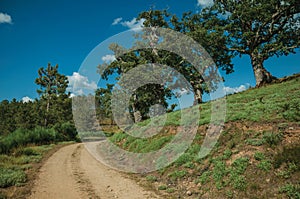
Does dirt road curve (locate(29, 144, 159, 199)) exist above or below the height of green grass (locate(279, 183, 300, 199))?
above

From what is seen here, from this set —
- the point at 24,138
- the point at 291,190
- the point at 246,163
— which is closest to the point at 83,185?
the point at 246,163

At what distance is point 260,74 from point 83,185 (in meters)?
22.0

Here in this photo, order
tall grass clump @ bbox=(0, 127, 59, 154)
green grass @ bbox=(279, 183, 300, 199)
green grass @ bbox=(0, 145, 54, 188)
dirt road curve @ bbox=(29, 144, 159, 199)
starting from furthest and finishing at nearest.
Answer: tall grass clump @ bbox=(0, 127, 59, 154)
green grass @ bbox=(0, 145, 54, 188)
dirt road curve @ bbox=(29, 144, 159, 199)
green grass @ bbox=(279, 183, 300, 199)

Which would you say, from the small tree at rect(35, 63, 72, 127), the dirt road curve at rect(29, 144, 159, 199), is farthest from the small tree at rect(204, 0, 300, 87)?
the small tree at rect(35, 63, 72, 127)

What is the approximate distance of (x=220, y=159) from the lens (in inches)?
345

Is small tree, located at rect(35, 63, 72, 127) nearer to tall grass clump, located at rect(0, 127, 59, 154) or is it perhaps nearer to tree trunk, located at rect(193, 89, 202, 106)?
tall grass clump, located at rect(0, 127, 59, 154)

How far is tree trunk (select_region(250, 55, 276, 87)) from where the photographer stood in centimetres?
2269

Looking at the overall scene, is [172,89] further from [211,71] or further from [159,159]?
[159,159]

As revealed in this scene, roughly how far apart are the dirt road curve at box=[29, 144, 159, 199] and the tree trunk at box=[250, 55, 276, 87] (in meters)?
19.4

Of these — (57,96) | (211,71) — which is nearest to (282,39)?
(211,71)

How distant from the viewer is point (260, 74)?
23.0 m

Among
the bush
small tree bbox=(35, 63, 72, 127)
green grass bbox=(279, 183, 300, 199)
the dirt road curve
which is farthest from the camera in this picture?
small tree bbox=(35, 63, 72, 127)

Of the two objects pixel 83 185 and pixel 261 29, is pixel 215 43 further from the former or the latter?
pixel 83 185

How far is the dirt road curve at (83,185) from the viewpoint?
7.41m
